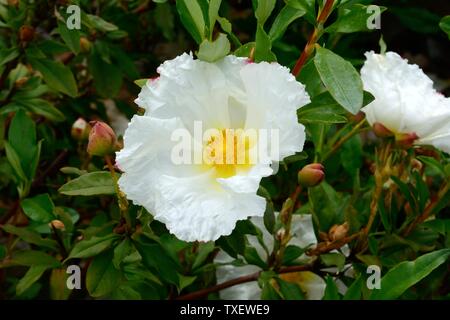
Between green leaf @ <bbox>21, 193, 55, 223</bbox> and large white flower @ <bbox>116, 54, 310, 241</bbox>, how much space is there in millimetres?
353

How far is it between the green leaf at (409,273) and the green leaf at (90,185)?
0.40 m

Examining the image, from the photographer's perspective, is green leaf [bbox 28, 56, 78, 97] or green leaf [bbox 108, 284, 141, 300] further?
green leaf [bbox 28, 56, 78, 97]

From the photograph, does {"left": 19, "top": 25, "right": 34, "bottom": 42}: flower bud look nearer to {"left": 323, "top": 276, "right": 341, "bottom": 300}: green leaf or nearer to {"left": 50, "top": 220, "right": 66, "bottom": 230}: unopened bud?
{"left": 50, "top": 220, "right": 66, "bottom": 230}: unopened bud

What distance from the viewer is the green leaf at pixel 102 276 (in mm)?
1093

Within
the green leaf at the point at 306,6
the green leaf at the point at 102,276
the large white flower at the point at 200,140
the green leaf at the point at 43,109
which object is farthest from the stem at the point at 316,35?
the green leaf at the point at 43,109

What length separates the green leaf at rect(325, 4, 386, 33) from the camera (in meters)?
1.05

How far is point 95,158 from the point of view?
1.58 meters

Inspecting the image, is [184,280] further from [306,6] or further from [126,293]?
[306,6]

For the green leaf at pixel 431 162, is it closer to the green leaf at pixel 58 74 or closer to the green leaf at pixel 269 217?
the green leaf at pixel 269 217

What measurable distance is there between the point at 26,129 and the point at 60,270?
0.25m

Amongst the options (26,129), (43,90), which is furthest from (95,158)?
(26,129)

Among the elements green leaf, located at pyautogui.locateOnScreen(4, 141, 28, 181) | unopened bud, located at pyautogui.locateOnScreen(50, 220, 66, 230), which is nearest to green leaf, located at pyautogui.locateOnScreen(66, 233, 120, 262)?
unopened bud, located at pyautogui.locateOnScreen(50, 220, 66, 230)

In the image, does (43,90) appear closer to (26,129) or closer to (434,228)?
(26,129)

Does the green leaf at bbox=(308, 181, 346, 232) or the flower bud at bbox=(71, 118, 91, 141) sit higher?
the flower bud at bbox=(71, 118, 91, 141)
